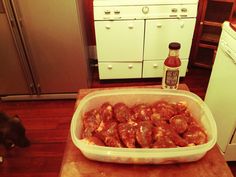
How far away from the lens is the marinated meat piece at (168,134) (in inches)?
25.0

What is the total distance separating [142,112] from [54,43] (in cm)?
114

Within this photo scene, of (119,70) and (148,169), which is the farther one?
(119,70)

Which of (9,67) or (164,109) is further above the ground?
(164,109)

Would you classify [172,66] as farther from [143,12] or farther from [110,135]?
[143,12]

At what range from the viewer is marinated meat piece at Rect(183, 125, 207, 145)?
2.09ft

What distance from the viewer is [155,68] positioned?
1988mm

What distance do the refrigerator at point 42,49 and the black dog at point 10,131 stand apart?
0.54 meters

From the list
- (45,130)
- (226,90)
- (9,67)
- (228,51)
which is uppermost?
(228,51)

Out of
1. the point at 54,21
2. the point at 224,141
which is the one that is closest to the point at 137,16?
the point at 54,21

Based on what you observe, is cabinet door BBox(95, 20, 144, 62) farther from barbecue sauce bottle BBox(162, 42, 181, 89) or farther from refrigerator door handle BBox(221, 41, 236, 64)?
barbecue sauce bottle BBox(162, 42, 181, 89)

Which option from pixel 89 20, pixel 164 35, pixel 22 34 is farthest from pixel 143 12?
pixel 22 34

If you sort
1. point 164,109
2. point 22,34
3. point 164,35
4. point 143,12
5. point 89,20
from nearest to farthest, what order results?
point 164,109 < point 22,34 < point 143,12 < point 164,35 < point 89,20

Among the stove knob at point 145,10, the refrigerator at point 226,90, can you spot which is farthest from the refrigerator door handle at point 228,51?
the stove knob at point 145,10

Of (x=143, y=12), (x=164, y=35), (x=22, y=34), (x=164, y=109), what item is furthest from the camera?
(x=164, y=35)
